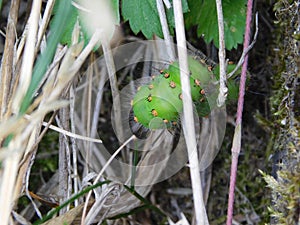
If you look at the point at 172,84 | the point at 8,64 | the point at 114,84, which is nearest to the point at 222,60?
the point at 172,84

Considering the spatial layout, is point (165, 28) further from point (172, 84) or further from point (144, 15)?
point (172, 84)

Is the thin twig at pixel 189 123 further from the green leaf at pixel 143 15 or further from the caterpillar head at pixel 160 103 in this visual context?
the green leaf at pixel 143 15

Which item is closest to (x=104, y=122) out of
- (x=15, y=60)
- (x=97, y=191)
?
(x=97, y=191)

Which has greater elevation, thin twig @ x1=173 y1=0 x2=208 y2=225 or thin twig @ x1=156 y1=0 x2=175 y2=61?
thin twig @ x1=156 y1=0 x2=175 y2=61

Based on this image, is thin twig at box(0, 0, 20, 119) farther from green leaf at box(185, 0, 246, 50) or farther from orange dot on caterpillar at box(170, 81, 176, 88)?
green leaf at box(185, 0, 246, 50)

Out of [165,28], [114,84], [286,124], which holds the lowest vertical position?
[286,124]

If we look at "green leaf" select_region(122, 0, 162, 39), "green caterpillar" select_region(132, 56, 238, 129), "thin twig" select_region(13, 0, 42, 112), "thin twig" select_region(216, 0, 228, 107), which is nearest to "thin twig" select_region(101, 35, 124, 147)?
"green leaf" select_region(122, 0, 162, 39)
